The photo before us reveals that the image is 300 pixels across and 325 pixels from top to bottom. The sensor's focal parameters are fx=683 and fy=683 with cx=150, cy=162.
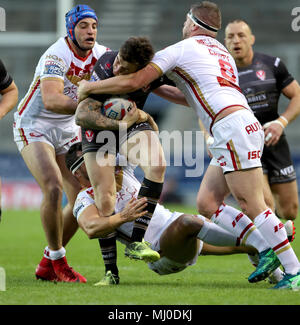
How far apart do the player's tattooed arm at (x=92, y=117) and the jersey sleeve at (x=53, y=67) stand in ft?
2.65

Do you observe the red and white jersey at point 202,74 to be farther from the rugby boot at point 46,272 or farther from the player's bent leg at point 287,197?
the player's bent leg at point 287,197

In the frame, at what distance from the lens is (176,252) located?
19.0 feet

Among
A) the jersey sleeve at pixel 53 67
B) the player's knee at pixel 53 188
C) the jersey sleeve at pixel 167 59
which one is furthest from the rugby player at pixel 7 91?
the jersey sleeve at pixel 167 59

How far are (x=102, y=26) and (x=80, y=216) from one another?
59.6 feet

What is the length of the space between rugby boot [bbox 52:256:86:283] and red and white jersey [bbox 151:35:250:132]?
6.09 ft

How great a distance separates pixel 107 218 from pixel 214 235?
913 mm

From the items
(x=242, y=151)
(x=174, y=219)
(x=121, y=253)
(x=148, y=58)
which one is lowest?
(x=121, y=253)

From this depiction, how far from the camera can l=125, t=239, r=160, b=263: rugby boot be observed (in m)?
5.23

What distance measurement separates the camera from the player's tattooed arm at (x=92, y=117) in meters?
5.48

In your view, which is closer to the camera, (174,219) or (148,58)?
(148,58)

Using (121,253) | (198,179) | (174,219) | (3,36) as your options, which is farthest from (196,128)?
(174,219)

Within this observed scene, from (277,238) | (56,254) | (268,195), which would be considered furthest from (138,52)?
(268,195)

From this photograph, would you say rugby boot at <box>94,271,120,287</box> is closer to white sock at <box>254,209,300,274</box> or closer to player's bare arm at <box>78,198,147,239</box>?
player's bare arm at <box>78,198,147,239</box>

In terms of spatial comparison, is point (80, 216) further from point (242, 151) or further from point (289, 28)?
point (289, 28)
